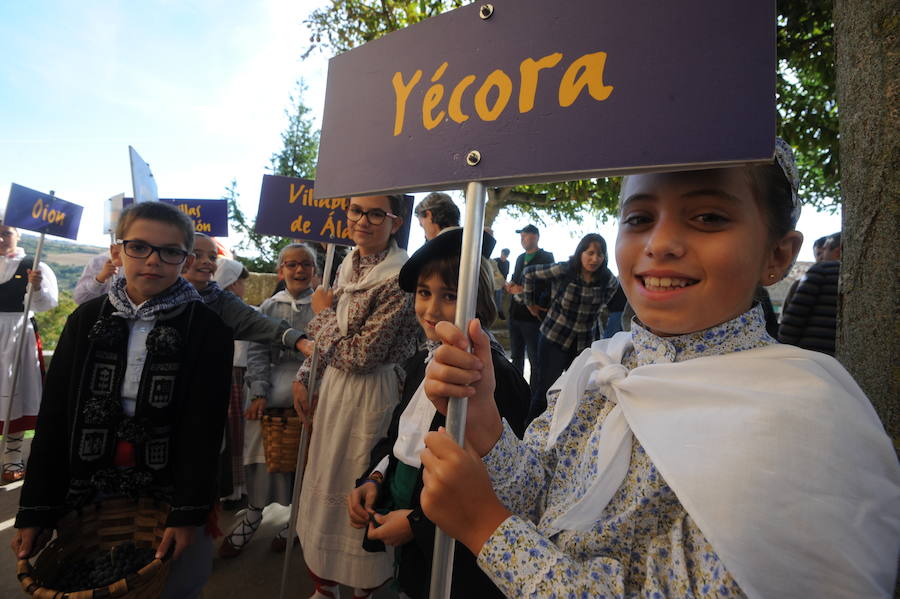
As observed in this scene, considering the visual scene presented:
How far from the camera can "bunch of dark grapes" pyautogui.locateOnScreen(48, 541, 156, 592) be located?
1503mm

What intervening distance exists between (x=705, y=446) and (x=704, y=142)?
475 millimetres

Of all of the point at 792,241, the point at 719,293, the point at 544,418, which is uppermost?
the point at 792,241

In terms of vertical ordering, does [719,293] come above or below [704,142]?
below

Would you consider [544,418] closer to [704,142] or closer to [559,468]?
[559,468]

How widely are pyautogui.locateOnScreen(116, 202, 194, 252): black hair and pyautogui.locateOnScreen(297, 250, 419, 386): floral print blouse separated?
2.52 ft

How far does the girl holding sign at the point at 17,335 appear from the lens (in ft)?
13.0

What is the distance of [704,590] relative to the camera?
0.68 metres

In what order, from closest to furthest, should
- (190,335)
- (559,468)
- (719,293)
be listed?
1. (719,293)
2. (559,468)
3. (190,335)

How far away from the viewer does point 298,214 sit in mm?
3037

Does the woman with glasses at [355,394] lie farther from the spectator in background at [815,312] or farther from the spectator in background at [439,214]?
the spectator in background at [815,312]

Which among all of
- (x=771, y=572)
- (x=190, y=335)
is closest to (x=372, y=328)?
(x=190, y=335)

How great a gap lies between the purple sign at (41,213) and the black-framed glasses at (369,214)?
3912mm

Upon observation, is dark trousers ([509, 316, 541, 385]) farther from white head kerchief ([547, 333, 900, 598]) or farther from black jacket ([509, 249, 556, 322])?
white head kerchief ([547, 333, 900, 598])

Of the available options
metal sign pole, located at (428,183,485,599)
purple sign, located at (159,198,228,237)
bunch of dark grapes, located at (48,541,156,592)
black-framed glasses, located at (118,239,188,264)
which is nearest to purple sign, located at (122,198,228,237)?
purple sign, located at (159,198,228,237)
